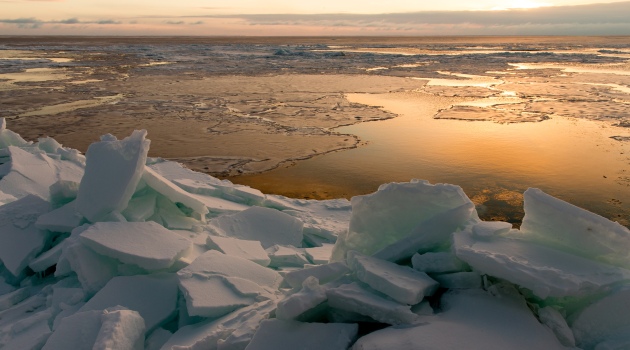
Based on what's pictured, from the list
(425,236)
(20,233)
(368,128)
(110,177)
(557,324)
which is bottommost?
(368,128)

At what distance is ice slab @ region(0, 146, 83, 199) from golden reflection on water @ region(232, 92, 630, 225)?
2.14 meters

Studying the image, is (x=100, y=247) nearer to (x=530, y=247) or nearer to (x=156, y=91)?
(x=530, y=247)

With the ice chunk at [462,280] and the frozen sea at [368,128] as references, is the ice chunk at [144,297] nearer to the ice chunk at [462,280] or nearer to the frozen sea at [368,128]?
the ice chunk at [462,280]

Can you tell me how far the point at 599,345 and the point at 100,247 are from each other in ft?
9.62

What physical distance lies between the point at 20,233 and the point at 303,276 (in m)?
2.49

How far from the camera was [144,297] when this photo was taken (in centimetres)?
291

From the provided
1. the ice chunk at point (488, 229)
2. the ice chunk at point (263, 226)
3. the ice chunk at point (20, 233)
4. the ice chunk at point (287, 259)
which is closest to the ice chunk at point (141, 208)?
the ice chunk at point (263, 226)

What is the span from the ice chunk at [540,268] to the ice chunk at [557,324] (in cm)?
14

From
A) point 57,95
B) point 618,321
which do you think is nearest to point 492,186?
point 618,321

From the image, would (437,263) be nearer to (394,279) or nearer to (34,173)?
(394,279)

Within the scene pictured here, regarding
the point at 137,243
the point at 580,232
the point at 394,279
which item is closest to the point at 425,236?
the point at 394,279

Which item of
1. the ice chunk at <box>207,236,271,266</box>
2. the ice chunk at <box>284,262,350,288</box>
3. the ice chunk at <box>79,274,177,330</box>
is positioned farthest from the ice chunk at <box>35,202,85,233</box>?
the ice chunk at <box>284,262,350,288</box>

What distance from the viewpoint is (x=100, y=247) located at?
3.05 meters

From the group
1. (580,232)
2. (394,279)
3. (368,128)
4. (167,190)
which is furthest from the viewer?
(368,128)
